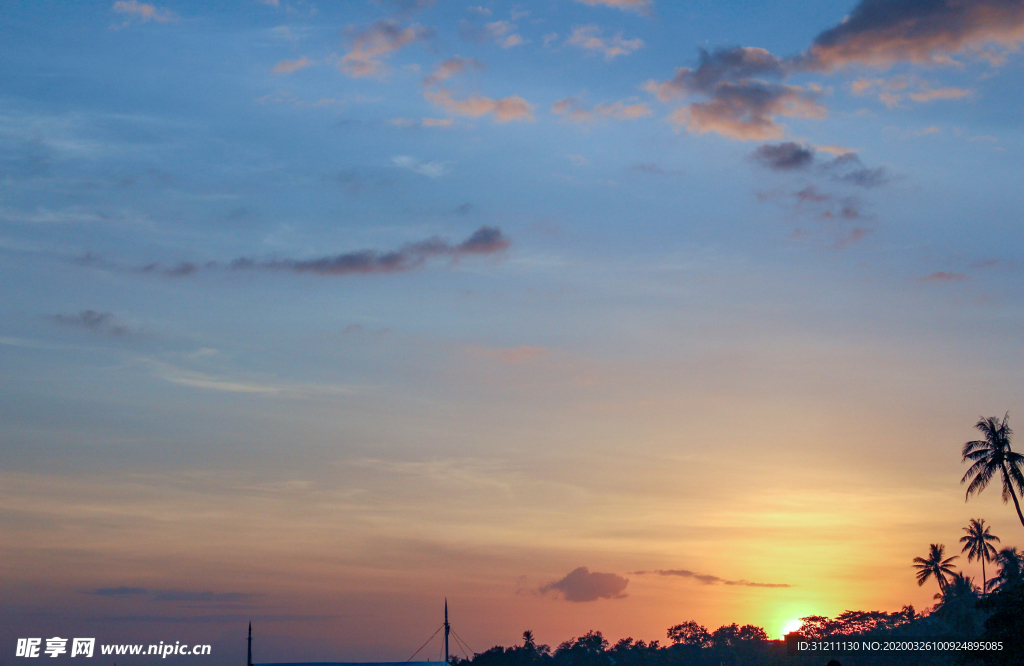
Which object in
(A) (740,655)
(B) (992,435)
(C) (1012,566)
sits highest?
(B) (992,435)

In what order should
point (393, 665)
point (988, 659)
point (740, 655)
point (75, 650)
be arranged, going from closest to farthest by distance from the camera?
point (988, 659) → point (75, 650) → point (393, 665) → point (740, 655)

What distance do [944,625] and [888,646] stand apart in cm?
1826

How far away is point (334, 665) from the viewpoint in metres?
91.7

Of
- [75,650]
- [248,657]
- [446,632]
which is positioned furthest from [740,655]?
[75,650]

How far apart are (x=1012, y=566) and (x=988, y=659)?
172 ft

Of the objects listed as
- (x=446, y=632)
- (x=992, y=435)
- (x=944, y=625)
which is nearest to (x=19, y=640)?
(x=446, y=632)

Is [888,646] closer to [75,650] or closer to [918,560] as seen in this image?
[918,560]

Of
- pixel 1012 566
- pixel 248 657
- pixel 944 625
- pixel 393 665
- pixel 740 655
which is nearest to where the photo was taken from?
pixel 393 665

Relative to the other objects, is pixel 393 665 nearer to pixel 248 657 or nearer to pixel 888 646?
pixel 248 657

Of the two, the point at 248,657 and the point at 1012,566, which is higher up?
the point at 1012,566

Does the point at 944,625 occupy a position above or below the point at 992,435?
below

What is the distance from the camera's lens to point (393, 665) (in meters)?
91.6

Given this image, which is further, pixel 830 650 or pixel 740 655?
pixel 740 655

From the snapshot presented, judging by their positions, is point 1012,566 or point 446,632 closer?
point 1012,566
